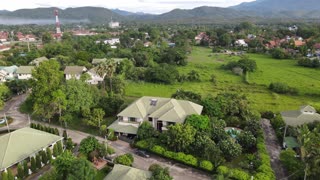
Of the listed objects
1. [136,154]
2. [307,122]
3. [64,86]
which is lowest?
[136,154]

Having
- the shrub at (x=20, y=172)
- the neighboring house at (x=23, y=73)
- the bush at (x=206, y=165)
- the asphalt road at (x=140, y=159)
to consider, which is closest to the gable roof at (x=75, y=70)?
the neighboring house at (x=23, y=73)

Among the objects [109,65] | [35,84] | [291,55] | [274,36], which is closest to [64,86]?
[35,84]

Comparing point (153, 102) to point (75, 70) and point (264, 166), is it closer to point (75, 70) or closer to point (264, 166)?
point (264, 166)

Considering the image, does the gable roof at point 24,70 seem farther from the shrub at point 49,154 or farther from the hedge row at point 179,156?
the hedge row at point 179,156

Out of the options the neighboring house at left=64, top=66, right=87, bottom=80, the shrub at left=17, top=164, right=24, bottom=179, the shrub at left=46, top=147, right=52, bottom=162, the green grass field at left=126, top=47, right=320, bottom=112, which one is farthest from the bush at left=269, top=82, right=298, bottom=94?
the shrub at left=17, top=164, right=24, bottom=179

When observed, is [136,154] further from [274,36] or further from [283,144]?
[274,36]

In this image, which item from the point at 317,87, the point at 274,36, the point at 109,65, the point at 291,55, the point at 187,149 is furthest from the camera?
the point at 274,36
